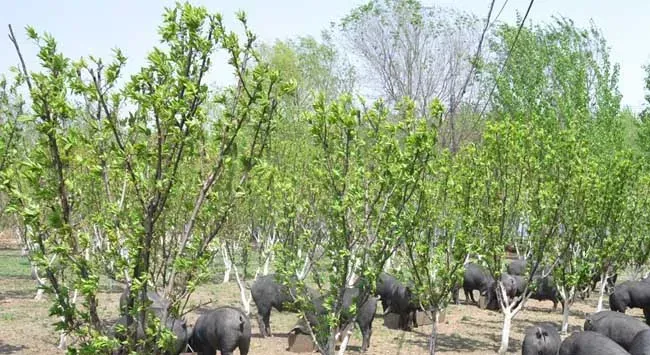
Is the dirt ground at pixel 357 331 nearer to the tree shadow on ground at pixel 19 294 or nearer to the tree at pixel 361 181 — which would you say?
the tree shadow on ground at pixel 19 294

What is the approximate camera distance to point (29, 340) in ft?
56.4

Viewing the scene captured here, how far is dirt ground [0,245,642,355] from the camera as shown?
56.1 feet

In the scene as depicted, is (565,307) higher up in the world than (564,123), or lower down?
lower down

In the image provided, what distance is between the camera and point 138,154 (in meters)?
5.11

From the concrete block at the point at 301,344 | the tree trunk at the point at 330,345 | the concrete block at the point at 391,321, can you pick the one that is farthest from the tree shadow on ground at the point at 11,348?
the concrete block at the point at 391,321

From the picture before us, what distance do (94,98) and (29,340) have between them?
14191mm

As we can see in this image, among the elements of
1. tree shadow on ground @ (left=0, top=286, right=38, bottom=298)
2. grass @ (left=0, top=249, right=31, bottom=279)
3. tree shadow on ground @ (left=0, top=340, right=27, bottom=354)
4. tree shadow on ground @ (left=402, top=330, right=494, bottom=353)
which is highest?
grass @ (left=0, top=249, right=31, bottom=279)

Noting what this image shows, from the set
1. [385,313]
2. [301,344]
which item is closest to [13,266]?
[385,313]

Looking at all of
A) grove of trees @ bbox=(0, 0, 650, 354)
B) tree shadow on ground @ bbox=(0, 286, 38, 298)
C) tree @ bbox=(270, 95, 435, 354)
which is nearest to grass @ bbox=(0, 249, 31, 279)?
tree shadow on ground @ bbox=(0, 286, 38, 298)

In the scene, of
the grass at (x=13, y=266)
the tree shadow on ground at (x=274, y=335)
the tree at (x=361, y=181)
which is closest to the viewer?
the tree at (x=361, y=181)

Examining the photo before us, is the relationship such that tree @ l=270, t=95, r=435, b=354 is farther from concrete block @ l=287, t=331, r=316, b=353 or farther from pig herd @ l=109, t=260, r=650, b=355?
concrete block @ l=287, t=331, r=316, b=353

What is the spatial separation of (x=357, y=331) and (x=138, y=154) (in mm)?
14386

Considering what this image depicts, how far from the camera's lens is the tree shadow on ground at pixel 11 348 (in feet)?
52.2

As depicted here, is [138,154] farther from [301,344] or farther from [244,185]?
[301,344]
